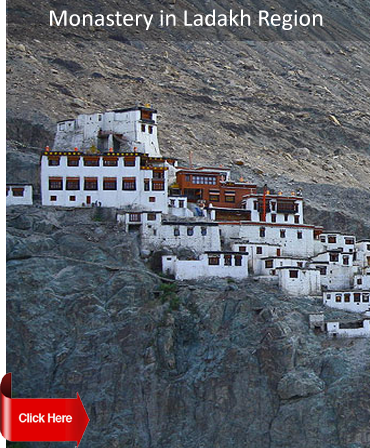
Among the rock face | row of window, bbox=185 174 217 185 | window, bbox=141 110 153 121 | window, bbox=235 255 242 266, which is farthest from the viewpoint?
window, bbox=141 110 153 121

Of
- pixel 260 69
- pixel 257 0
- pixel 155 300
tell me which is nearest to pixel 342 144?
pixel 260 69

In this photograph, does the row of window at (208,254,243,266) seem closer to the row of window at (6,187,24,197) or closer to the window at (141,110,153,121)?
the row of window at (6,187,24,197)

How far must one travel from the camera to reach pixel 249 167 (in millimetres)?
89688

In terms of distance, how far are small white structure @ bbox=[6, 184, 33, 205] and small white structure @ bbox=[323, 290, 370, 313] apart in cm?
1881

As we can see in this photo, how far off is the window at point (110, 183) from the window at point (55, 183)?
8.76 feet

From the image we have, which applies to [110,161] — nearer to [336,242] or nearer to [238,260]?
[238,260]

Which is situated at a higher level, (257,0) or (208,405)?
(257,0)

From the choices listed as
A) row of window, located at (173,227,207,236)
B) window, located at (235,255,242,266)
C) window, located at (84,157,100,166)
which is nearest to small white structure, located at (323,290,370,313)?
window, located at (235,255,242,266)

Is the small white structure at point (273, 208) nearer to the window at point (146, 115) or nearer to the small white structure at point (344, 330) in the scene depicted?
the window at point (146, 115)

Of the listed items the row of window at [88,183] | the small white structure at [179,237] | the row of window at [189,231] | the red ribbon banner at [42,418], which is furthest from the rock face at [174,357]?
the red ribbon banner at [42,418]

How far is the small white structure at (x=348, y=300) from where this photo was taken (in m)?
63.8

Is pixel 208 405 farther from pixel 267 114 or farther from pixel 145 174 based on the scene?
pixel 267 114

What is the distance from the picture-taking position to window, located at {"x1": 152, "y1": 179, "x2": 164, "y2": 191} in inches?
2739

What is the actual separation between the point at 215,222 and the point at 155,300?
7.83 meters
